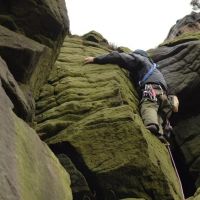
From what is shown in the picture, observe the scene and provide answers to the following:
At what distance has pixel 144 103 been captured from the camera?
1449 centimetres

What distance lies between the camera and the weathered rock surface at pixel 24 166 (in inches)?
280

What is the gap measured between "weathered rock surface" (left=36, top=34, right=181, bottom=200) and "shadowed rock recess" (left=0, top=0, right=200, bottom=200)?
2 cm

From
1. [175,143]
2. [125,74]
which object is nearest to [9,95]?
[125,74]

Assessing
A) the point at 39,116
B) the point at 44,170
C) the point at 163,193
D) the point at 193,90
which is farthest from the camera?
the point at 193,90

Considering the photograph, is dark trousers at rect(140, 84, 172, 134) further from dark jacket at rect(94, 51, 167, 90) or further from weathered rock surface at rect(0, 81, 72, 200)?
weathered rock surface at rect(0, 81, 72, 200)

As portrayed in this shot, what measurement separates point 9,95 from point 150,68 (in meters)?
7.37

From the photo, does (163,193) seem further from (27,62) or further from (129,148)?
(27,62)

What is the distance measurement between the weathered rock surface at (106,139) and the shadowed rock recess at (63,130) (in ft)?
0.07

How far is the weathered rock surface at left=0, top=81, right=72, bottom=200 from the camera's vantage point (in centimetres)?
710

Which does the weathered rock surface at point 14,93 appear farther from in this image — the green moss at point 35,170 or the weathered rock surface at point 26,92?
the green moss at point 35,170

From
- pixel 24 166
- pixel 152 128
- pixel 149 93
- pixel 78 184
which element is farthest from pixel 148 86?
pixel 24 166

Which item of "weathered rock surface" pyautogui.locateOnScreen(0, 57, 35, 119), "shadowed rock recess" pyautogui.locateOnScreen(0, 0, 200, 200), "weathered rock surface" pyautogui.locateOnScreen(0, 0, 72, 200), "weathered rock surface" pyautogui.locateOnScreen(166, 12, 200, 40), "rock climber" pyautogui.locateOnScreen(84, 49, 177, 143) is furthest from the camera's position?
"weathered rock surface" pyautogui.locateOnScreen(166, 12, 200, 40)

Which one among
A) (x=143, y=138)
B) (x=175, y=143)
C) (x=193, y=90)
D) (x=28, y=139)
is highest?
(x=28, y=139)

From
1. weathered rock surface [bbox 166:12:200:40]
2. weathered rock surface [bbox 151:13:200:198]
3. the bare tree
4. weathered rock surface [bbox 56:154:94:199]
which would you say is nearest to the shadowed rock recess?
weathered rock surface [bbox 56:154:94:199]
